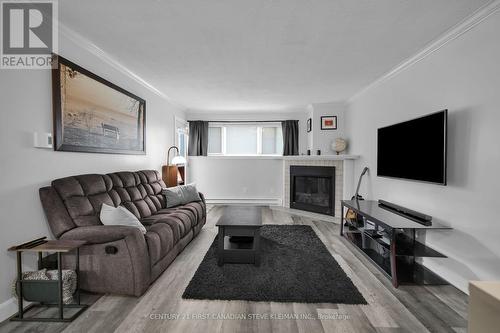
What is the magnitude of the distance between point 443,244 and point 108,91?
4.18 meters

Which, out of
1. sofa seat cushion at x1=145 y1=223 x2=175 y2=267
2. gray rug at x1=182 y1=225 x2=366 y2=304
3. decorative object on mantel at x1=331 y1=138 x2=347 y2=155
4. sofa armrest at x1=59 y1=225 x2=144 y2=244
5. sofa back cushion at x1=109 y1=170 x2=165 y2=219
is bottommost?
gray rug at x1=182 y1=225 x2=366 y2=304

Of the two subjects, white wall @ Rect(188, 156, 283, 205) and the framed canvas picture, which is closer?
the framed canvas picture

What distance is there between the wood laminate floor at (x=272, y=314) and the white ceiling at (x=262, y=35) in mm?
2467

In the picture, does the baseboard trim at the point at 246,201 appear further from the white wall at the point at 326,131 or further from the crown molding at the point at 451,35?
the crown molding at the point at 451,35

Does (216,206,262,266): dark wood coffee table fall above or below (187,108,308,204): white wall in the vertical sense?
below

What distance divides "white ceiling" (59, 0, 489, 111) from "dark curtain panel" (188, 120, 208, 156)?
2.24 metres

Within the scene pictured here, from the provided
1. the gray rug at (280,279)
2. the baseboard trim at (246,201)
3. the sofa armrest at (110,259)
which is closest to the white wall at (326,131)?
the baseboard trim at (246,201)

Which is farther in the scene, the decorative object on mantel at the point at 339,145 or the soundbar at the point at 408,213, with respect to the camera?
the decorative object on mantel at the point at 339,145

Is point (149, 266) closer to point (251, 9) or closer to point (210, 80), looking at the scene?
point (251, 9)

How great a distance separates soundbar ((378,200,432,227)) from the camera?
Result: 2.43 metres

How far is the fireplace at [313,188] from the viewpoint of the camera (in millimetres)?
4957

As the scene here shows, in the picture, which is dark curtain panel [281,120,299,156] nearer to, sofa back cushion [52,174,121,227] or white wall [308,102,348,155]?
white wall [308,102,348,155]

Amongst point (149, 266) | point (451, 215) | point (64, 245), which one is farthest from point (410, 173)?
point (64, 245)

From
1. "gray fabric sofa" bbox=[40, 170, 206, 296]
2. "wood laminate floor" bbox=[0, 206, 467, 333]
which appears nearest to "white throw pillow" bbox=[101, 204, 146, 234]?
"gray fabric sofa" bbox=[40, 170, 206, 296]
